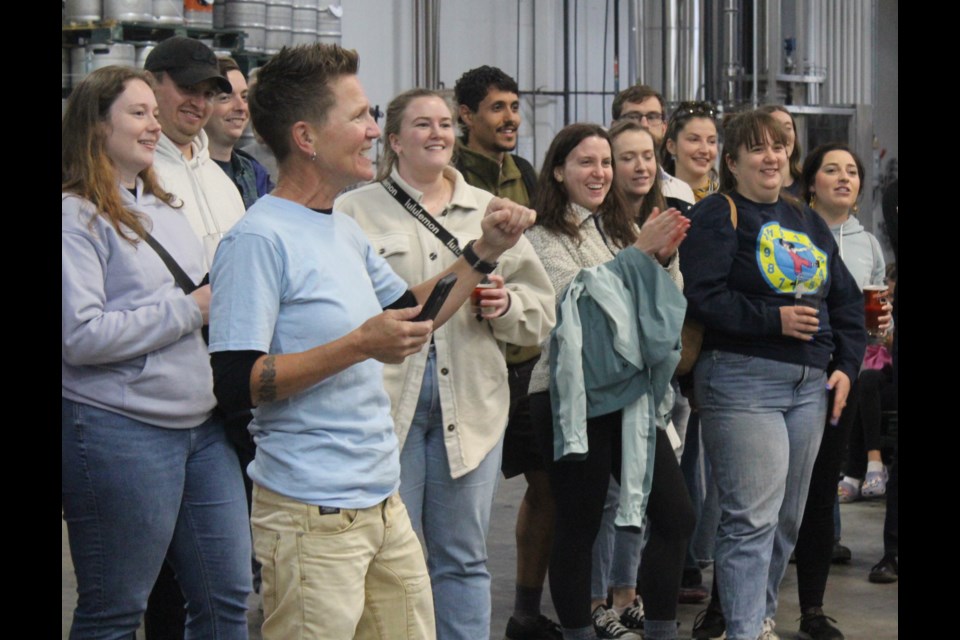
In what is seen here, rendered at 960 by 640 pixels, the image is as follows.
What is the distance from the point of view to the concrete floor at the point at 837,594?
4.61 meters

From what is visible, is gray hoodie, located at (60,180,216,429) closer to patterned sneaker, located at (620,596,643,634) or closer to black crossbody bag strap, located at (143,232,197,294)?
black crossbody bag strap, located at (143,232,197,294)

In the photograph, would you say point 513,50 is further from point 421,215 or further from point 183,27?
point 421,215

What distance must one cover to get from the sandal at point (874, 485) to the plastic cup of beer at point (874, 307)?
269 centimetres

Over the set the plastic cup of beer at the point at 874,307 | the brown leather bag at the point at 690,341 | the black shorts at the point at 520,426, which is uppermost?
the plastic cup of beer at the point at 874,307

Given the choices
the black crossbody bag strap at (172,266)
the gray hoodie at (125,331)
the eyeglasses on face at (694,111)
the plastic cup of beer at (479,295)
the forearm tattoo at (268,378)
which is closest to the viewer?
the forearm tattoo at (268,378)

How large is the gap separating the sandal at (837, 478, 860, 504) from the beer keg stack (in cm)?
364

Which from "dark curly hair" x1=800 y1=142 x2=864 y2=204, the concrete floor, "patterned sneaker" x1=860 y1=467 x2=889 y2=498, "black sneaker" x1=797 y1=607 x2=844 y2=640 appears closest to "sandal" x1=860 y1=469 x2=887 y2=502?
"patterned sneaker" x1=860 y1=467 x2=889 y2=498

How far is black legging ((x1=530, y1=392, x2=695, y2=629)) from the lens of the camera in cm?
390

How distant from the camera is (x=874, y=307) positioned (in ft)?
13.6

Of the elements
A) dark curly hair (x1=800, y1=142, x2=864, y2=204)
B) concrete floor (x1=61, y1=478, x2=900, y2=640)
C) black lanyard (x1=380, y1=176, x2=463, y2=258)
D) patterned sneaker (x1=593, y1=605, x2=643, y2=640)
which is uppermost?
dark curly hair (x1=800, y1=142, x2=864, y2=204)

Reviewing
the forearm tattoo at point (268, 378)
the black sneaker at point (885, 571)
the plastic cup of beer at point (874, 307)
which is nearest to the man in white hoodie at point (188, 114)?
the forearm tattoo at point (268, 378)

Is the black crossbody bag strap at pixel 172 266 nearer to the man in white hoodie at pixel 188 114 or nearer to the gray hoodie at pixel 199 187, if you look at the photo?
the gray hoodie at pixel 199 187

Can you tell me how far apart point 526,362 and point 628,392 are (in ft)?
1.47
